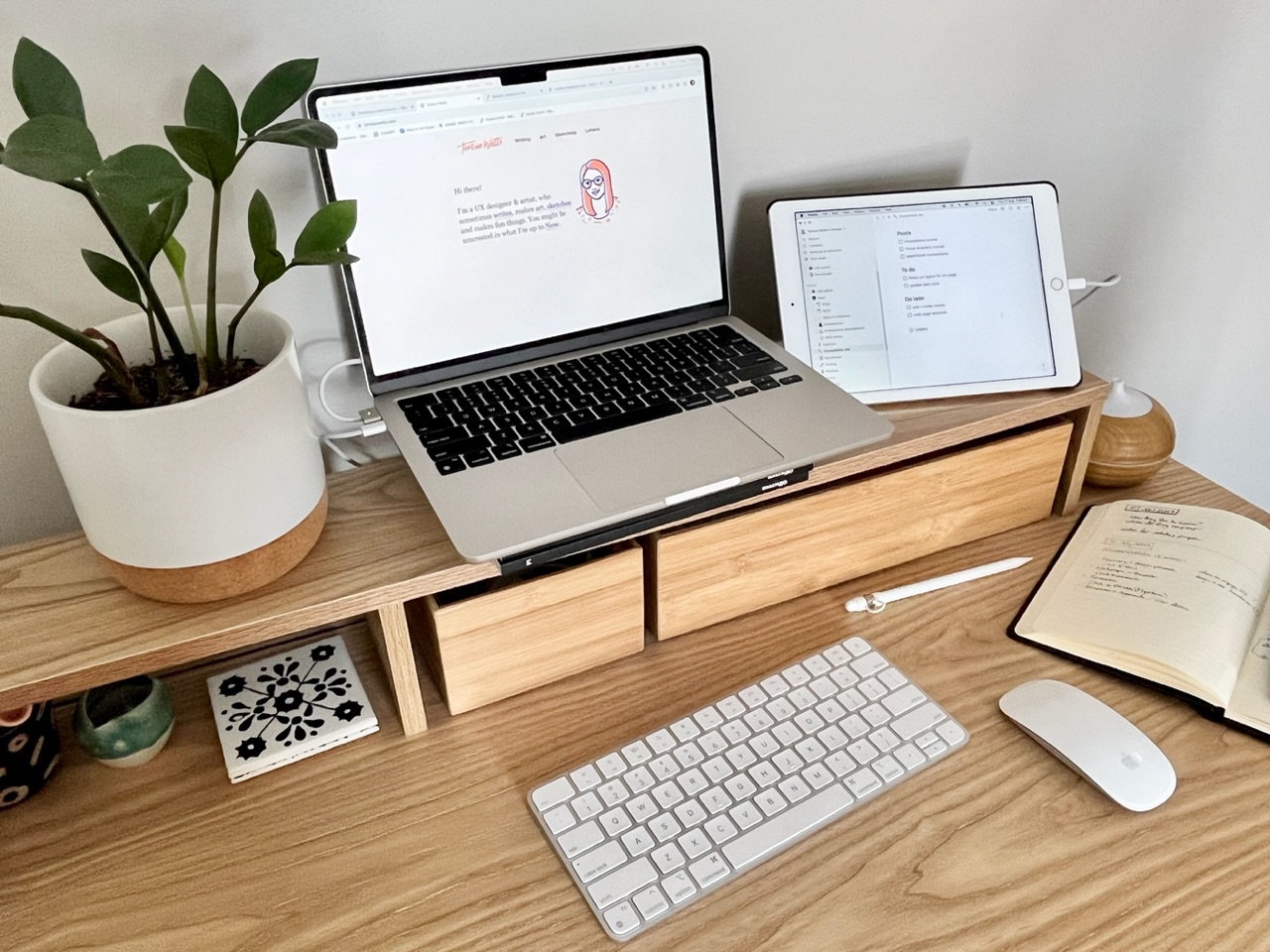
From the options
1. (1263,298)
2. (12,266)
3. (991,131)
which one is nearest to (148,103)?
(12,266)

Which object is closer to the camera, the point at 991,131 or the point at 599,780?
the point at 599,780

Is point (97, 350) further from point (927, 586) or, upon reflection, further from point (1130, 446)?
point (1130, 446)

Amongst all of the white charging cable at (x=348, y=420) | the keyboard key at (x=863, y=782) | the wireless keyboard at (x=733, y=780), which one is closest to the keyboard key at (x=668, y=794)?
the wireless keyboard at (x=733, y=780)

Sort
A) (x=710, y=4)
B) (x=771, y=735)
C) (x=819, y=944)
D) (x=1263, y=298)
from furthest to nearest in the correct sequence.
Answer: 1. (x=1263, y=298)
2. (x=710, y=4)
3. (x=771, y=735)
4. (x=819, y=944)

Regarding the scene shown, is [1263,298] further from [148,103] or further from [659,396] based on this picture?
[148,103]

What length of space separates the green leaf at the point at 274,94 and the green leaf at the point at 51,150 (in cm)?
17

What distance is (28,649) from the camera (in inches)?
25.0

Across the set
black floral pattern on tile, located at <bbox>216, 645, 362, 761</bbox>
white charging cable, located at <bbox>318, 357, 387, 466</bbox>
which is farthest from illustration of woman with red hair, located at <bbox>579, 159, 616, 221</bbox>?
black floral pattern on tile, located at <bbox>216, 645, 362, 761</bbox>

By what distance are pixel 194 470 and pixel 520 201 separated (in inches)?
14.0

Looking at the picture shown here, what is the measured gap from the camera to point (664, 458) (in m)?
0.75

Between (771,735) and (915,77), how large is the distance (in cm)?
67

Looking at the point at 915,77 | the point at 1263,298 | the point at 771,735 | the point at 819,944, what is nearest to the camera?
the point at 819,944

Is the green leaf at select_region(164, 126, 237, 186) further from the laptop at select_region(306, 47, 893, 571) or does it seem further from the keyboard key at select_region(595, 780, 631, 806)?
A: the keyboard key at select_region(595, 780, 631, 806)

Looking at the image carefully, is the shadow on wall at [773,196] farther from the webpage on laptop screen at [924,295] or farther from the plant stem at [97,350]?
the plant stem at [97,350]
